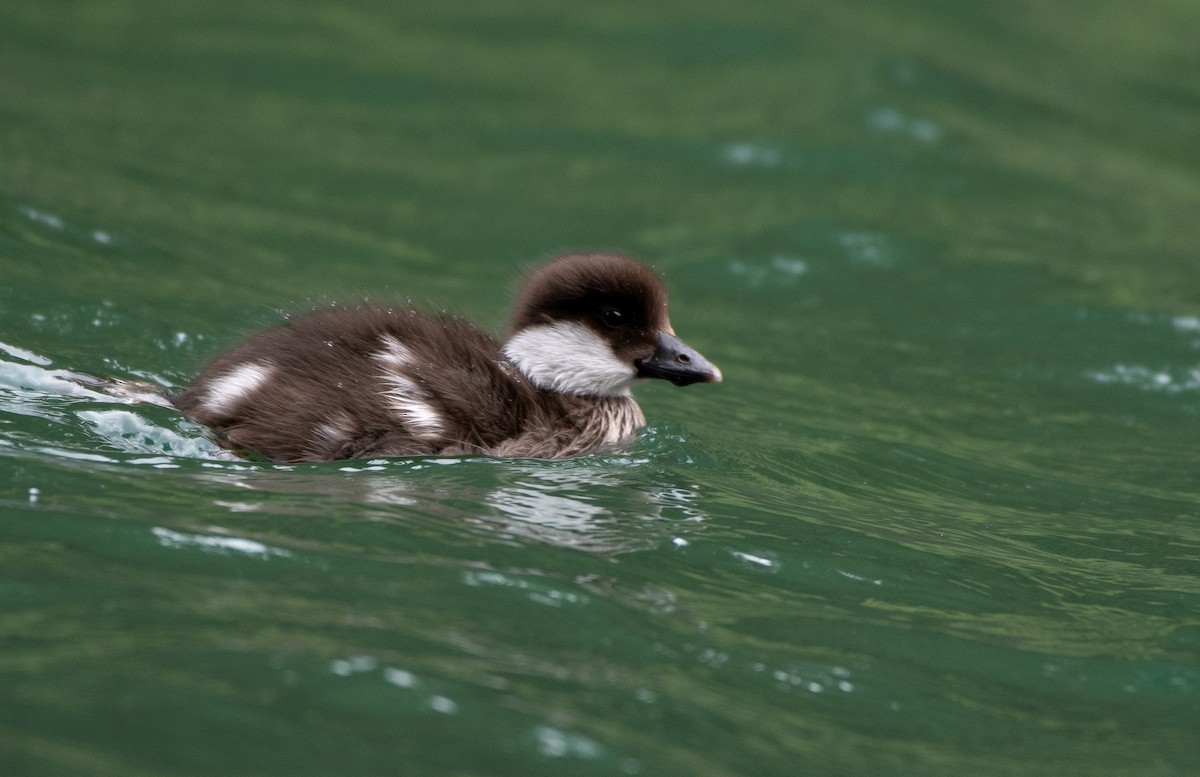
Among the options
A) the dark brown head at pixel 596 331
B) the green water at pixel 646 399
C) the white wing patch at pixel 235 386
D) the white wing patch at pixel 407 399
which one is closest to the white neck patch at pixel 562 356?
the dark brown head at pixel 596 331

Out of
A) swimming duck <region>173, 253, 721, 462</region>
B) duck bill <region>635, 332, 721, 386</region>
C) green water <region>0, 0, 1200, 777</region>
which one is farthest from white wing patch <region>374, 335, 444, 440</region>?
duck bill <region>635, 332, 721, 386</region>

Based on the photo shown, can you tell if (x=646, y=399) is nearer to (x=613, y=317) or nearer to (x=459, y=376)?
(x=613, y=317)

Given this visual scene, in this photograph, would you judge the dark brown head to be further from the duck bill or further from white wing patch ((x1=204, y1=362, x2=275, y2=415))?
white wing patch ((x1=204, y1=362, x2=275, y2=415))

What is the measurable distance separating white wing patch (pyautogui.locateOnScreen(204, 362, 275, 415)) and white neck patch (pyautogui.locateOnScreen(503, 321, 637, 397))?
40.4 inches

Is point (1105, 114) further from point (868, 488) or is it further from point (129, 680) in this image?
point (129, 680)

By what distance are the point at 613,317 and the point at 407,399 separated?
1004mm

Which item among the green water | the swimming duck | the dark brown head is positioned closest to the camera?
the green water

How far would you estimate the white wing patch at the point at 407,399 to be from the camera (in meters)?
5.58

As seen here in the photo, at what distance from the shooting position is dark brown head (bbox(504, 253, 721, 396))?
625 cm

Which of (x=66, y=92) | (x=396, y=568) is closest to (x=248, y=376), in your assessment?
(x=396, y=568)

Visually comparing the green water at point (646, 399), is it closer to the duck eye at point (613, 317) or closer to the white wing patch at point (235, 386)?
the white wing patch at point (235, 386)

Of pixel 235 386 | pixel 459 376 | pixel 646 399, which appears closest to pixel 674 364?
pixel 459 376

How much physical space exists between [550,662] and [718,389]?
424cm

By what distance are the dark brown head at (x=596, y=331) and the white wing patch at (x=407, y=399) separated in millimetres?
675
